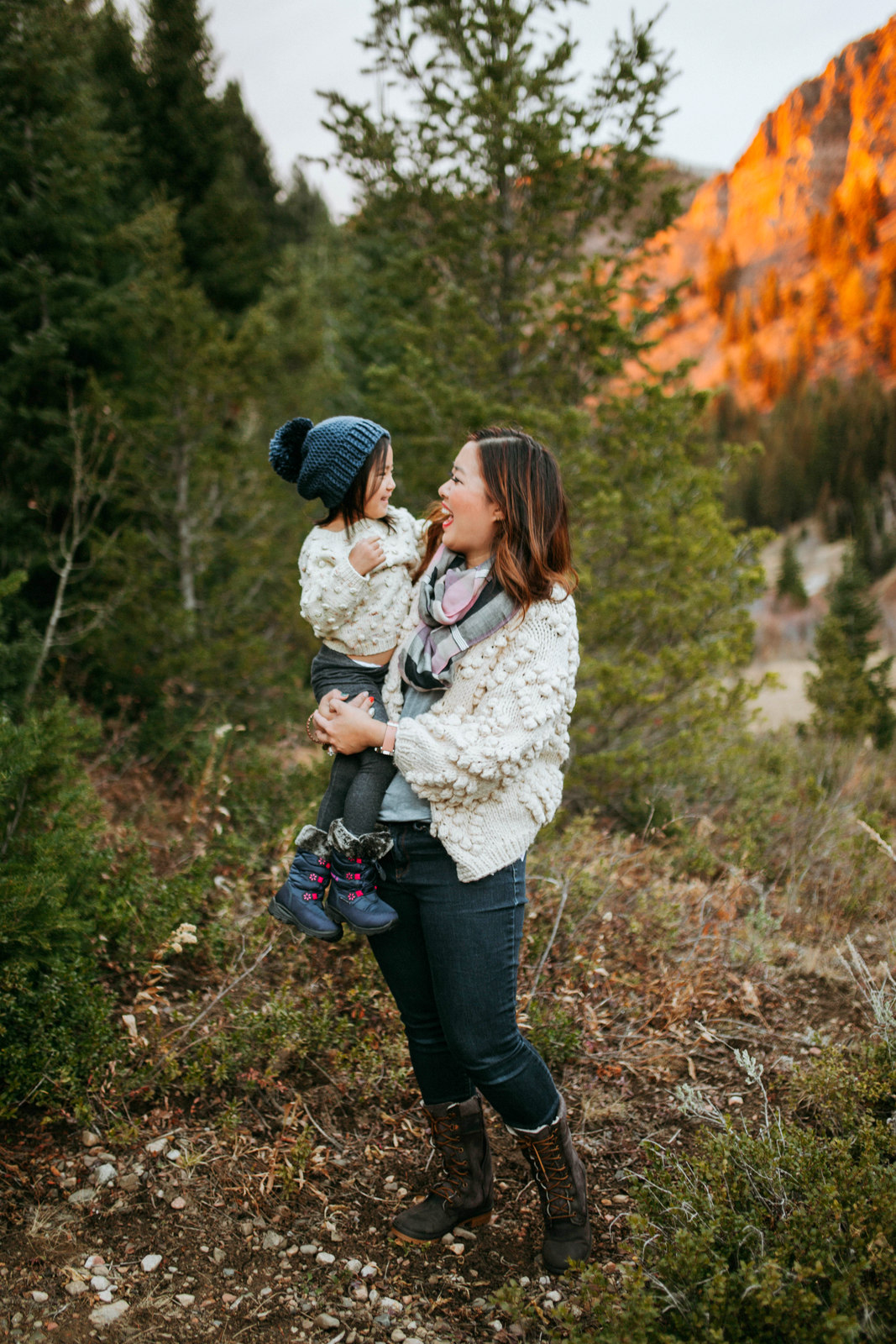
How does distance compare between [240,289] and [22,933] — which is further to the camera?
[240,289]

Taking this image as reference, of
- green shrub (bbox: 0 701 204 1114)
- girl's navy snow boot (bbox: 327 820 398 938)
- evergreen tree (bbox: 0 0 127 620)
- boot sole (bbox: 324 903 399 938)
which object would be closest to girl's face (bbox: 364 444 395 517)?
girl's navy snow boot (bbox: 327 820 398 938)

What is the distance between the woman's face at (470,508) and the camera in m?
2.03

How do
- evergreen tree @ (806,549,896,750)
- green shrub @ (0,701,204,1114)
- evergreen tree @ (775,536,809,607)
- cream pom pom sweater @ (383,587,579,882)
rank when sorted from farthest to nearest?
evergreen tree @ (775,536,809,607), evergreen tree @ (806,549,896,750), green shrub @ (0,701,204,1114), cream pom pom sweater @ (383,587,579,882)

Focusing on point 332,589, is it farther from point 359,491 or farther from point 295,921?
point 295,921

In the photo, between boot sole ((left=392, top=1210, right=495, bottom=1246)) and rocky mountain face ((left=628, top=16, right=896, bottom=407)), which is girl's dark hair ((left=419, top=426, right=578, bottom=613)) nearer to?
boot sole ((left=392, top=1210, right=495, bottom=1246))

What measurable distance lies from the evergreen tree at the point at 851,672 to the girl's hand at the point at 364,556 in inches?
276

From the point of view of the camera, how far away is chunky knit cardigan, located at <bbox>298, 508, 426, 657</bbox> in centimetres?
211

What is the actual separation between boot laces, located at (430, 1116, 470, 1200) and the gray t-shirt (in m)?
0.95

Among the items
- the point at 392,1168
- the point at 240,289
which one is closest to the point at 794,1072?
the point at 392,1168

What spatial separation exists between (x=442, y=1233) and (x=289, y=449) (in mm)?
2289

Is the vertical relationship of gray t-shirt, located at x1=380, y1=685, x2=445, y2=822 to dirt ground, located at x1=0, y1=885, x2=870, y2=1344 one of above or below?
above

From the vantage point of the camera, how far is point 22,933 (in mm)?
2498

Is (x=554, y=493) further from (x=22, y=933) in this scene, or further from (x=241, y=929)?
(x=241, y=929)

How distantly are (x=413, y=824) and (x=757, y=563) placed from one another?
4202 millimetres
